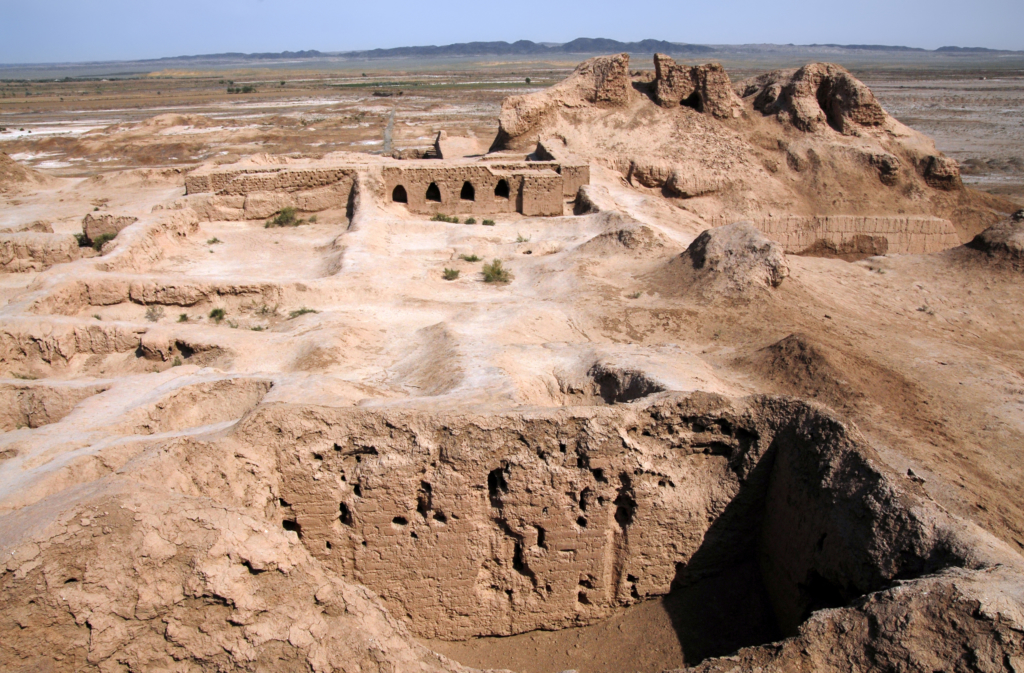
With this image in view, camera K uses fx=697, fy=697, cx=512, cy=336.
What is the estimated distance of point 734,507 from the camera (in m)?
5.71

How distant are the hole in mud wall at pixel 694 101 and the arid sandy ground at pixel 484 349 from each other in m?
4.88

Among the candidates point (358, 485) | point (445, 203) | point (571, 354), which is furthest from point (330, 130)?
point (358, 485)

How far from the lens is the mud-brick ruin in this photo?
55.0ft

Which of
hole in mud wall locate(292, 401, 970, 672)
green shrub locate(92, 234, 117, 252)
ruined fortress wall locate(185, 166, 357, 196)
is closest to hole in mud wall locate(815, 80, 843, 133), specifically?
ruined fortress wall locate(185, 166, 357, 196)

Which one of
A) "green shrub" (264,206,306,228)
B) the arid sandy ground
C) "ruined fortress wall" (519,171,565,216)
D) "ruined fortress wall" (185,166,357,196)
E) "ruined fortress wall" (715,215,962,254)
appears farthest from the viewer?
"ruined fortress wall" (715,215,962,254)

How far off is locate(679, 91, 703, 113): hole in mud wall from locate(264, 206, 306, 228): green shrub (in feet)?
40.8

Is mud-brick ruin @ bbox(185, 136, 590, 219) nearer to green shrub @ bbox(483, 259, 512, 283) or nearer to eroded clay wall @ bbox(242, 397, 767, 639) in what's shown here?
green shrub @ bbox(483, 259, 512, 283)

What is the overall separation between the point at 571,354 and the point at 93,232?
481 inches

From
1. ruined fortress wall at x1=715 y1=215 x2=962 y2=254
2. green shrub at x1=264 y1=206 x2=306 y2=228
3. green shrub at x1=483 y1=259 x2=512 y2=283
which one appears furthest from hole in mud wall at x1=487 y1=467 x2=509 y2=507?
ruined fortress wall at x1=715 y1=215 x2=962 y2=254

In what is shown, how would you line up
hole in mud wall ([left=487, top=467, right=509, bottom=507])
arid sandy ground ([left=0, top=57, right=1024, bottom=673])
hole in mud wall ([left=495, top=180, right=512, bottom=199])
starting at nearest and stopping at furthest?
hole in mud wall ([left=487, top=467, right=509, bottom=507]), arid sandy ground ([left=0, top=57, right=1024, bottom=673]), hole in mud wall ([left=495, top=180, right=512, bottom=199])

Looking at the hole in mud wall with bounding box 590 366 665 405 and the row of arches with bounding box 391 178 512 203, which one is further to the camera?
the row of arches with bounding box 391 178 512 203

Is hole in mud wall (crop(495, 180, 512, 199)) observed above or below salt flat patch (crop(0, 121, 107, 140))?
below

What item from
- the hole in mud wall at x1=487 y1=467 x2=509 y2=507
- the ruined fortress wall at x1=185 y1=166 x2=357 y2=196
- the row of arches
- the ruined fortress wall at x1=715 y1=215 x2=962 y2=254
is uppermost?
the ruined fortress wall at x1=185 y1=166 x2=357 y2=196

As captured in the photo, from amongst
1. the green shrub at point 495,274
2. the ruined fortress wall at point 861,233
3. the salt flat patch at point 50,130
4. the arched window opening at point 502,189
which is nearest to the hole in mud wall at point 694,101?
the ruined fortress wall at point 861,233
